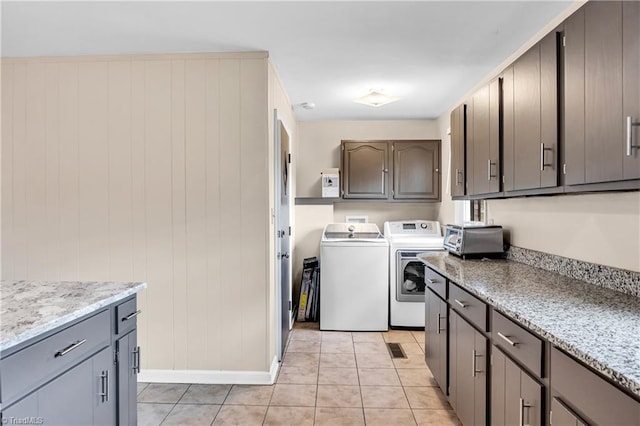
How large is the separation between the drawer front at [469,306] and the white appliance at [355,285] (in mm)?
1621

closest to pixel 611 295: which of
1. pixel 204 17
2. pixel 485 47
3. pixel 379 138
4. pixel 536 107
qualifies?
pixel 536 107

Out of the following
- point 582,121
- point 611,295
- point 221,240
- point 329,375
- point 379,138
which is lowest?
point 329,375

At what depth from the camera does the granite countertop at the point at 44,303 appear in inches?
43.6

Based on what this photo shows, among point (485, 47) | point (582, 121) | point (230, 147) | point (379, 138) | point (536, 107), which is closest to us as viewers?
point (582, 121)

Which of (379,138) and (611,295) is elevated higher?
(379,138)

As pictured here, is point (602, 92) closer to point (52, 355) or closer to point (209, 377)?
point (52, 355)

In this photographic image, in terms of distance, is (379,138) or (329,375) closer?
(329,375)

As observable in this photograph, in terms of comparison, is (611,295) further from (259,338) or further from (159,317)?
(159,317)

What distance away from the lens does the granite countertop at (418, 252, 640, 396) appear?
36.3 inches

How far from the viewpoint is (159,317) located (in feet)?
8.72

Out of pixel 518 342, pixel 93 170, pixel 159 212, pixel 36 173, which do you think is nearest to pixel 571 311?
pixel 518 342

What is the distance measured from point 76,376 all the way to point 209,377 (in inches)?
57.3

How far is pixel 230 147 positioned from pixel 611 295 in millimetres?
2328

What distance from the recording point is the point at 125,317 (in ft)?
5.25
